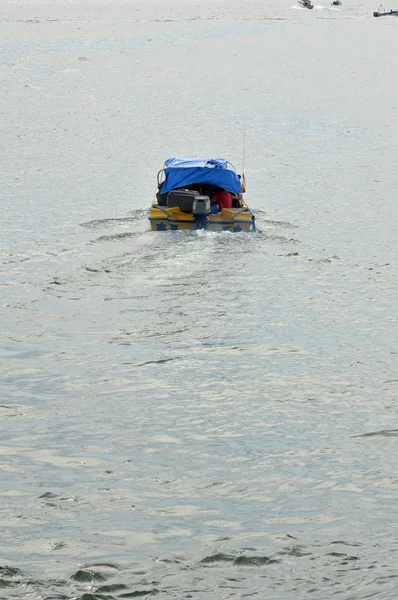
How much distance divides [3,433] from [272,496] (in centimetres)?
409

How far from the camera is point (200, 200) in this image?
26.3 meters

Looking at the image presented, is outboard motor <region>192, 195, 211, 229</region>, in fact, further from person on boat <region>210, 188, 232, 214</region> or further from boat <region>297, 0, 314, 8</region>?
boat <region>297, 0, 314, 8</region>

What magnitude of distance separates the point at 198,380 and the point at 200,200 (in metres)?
10.2

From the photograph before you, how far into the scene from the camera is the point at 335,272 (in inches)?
968

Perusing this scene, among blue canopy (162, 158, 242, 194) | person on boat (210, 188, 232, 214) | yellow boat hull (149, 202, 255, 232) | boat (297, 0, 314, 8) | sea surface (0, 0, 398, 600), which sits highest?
boat (297, 0, 314, 8)

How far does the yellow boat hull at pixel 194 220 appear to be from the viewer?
26.6m

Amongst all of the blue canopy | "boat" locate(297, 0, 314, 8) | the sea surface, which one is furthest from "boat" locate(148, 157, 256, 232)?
"boat" locate(297, 0, 314, 8)

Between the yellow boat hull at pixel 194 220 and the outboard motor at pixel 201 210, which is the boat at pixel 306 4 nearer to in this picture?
the yellow boat hull at pixel 194 220

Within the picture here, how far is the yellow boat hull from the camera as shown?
26.6 metres

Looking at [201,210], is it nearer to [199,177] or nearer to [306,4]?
[199,177]

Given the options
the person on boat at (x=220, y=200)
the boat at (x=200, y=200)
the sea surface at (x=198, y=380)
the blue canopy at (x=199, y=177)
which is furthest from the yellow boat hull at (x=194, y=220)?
the blue canopy at (x=199, y=177)

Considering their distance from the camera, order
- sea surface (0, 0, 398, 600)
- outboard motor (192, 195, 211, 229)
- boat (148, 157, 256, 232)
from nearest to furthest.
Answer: sea surface (0, 0, 398, 600) < outboard motor (192, 195, 211, 229) < boat (148, 157, 256, 232)

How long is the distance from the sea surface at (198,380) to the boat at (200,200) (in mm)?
361

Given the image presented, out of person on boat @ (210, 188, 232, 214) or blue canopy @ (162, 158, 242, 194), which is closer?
blue canopy @ (162, 158, 242, 194)
